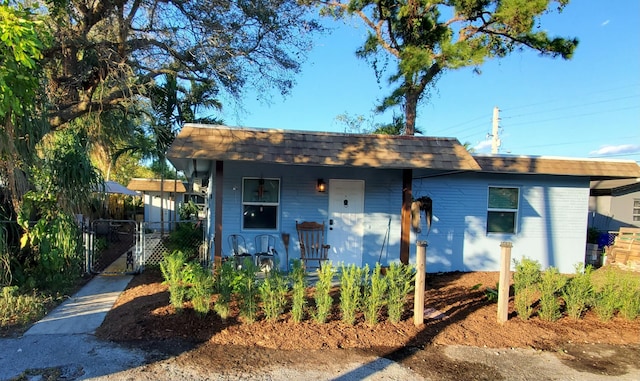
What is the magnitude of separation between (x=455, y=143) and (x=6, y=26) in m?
6.51


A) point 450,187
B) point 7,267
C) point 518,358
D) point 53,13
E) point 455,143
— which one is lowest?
point 518,358

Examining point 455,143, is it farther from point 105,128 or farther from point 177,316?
point 105,128

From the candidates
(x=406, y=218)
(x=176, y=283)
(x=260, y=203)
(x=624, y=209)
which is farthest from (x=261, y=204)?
(x=624, y=209)

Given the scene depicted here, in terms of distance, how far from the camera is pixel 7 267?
18.1ft

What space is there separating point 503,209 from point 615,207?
10607 mm

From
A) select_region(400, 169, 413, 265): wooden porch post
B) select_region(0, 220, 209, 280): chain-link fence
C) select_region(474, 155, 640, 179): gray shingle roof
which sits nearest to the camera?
select_region(0, 220, 209, 280): chain-link fence

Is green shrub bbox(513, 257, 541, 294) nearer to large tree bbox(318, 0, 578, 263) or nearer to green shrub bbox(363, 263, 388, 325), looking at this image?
green shrub bbox(363, 263, 388, 325)

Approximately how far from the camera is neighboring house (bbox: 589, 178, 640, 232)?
14.3 meters

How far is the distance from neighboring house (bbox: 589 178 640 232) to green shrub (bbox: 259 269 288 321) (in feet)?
46.1

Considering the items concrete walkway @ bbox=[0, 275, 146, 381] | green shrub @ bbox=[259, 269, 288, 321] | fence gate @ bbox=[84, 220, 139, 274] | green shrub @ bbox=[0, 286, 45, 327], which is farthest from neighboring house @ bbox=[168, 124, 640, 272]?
green shrub @ bbox=[0, 286, 45, 327]

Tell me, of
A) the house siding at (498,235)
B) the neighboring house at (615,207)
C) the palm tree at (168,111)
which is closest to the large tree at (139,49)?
the palm tree at (168,111)

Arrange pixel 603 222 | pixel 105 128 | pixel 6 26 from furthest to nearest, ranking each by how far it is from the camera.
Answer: pixel 603 222 → pixel 105 128 → pixel 6 26

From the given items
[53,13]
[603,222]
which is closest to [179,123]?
[53,13]

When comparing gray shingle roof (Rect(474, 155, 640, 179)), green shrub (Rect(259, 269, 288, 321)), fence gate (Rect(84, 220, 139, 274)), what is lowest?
fence gate (Rect(84, 220, 139, 274))
